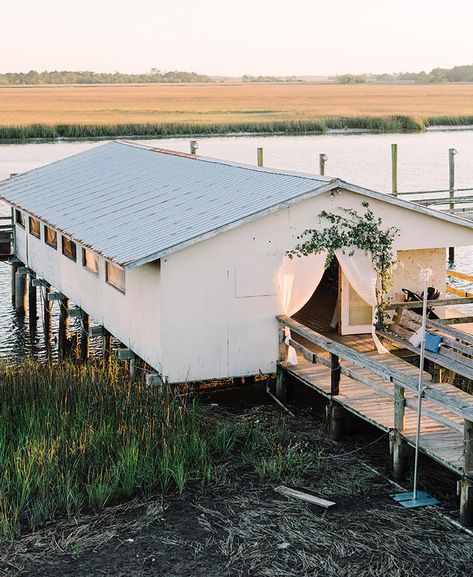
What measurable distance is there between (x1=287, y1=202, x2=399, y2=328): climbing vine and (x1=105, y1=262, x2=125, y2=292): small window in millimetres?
3518

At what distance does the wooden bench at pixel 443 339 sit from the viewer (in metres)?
17.0

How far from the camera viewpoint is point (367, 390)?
56.3ft

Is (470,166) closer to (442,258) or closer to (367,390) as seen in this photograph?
(442,258)

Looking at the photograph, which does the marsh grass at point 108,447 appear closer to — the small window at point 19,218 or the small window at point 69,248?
the small window at point 69,248

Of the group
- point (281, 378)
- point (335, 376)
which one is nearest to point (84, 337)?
point (281, 378)

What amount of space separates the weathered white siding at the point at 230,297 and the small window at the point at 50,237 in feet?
26.3

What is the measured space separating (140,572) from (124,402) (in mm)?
4625

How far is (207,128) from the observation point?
81625 millimetres

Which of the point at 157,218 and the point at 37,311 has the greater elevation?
the point at 157,218

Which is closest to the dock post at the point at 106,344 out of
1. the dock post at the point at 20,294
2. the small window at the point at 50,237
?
the small window at the point at 50,237

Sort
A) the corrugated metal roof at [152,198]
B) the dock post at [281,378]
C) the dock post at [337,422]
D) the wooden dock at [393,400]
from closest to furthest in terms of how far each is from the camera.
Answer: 1. the wooden dock at [393,400]
2. the dock post at [337,422]
3. the corrugated metal roof at [152,198]
4. the dock post at [281,378]

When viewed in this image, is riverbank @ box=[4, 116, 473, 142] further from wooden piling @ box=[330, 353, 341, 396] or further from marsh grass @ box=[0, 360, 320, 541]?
wooden piling @ box=[330, 353, 341, 396]

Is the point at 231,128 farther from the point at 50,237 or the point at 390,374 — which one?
the point at 390,374

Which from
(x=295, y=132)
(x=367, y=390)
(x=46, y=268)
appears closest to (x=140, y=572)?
(x=367, y=390)
